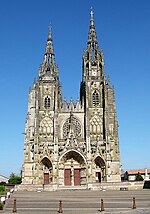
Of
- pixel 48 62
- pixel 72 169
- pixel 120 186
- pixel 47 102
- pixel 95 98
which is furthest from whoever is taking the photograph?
pixel 48 62

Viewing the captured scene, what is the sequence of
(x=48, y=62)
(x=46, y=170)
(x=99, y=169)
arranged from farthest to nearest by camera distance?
(x=48, y=62), (x=99, y=169), (x=46, y=170)

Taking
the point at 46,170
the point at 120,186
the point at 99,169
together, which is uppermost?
the point at 99,169

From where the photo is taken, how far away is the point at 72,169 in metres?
45.0

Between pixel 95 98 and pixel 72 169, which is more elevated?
pixel 95 98

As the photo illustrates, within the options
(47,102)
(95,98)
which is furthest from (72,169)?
(95,98)

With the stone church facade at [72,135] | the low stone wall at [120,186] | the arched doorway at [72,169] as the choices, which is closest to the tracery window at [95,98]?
the stone church facade at [72,135]

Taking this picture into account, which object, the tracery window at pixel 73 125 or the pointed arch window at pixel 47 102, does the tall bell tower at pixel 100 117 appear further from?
the pointed arch window at pixel 47 102

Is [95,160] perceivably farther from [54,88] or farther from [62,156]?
[54,88]

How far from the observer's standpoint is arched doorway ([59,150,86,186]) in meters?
44.2

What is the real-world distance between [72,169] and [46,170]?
4.47m

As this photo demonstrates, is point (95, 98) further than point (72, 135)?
Yes

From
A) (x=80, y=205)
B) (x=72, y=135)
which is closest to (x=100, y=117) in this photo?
(x=72, y=135)

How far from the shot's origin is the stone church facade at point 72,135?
43344 mm

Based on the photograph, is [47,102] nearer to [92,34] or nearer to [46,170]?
[46,170]
